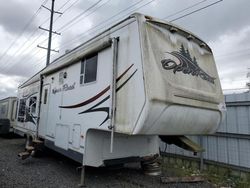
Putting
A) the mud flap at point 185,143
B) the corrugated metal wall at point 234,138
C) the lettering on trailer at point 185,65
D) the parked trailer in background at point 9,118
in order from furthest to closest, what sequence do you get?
1. the parked trailer in background at point 9,118
2. the corrugated metal wall at point 234,138
3. the mud flap at point 185,143
4. the lettering on trailer at point 185,65

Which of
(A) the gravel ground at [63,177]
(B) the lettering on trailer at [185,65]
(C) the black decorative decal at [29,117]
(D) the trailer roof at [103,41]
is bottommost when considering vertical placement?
(A) the gravel ground at [63,177]

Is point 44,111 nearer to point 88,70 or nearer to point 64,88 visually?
point 64,88

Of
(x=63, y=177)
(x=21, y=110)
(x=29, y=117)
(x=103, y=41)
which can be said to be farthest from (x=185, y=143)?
(x=21, y=110)

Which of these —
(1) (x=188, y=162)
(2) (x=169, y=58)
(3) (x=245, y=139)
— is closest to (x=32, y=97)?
(1) (x=188, y=162)

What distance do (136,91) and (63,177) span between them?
3414mm

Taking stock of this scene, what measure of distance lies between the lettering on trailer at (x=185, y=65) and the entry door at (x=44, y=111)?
4.69 m

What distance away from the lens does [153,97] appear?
3775 mm

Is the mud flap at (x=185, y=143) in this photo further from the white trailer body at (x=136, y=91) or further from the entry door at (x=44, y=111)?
the entry door at (x=44, y=111)

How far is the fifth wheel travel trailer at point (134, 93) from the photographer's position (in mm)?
3986

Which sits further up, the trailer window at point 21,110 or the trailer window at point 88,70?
the trailer window at point 88,70

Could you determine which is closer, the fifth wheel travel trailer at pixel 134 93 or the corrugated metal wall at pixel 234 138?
the fifth wheel travel trailer at pixel 134 93

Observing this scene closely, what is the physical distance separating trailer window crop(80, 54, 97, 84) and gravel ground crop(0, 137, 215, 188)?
234cm

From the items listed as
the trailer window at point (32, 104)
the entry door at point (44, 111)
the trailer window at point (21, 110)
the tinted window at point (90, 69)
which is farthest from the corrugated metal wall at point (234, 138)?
the trailer window at point (21, 110)

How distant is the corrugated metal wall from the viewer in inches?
239
